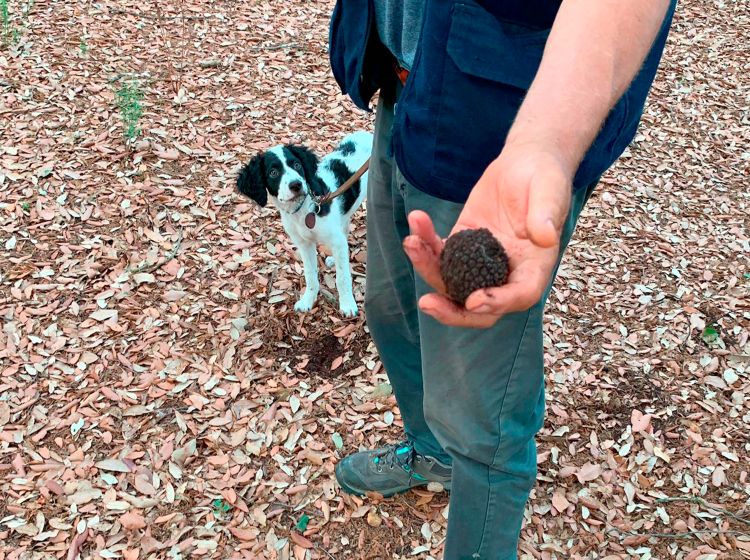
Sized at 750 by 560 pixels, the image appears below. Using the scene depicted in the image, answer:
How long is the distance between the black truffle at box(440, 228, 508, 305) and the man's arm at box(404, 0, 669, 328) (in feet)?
0.07

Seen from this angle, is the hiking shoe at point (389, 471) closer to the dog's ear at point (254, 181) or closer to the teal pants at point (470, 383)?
the teal pants at point (470, 383)

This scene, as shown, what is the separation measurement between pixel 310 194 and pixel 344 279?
1.76 ft

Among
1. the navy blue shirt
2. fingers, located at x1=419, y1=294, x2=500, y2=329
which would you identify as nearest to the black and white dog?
the navy blue shirt

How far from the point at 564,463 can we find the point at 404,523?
2.64 ft

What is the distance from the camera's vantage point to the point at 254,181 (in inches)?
130

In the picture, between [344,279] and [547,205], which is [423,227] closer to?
[547,205]

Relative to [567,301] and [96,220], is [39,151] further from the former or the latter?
[567,301]

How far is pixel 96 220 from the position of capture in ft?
13.1

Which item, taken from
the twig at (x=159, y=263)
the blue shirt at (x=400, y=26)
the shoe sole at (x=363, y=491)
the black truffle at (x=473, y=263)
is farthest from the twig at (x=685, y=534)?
the twig at (x=159, y=263)

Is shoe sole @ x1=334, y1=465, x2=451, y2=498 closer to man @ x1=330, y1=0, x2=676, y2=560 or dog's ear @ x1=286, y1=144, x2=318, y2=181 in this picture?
man @ x1=330, y1=0, x2=676, y2=560

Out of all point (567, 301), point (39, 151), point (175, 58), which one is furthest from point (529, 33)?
point (175, 58)

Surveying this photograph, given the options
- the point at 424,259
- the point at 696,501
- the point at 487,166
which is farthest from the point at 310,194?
the point at 696,501

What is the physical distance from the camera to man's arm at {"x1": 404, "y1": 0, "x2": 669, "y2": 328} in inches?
44.4

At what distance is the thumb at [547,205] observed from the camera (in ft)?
3.39
